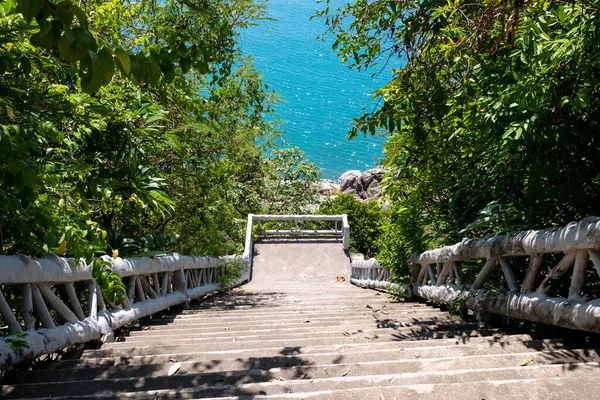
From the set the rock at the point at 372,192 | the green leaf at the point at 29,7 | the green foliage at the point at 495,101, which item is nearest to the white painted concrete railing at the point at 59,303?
the green leaf at the point at 29,7

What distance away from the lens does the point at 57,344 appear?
325cm

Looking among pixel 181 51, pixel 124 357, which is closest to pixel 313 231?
pixel 124 357

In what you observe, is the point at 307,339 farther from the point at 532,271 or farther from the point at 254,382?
the point at 532,271

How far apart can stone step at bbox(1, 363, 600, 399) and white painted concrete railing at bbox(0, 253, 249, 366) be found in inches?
15.2

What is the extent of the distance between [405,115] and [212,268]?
588cm

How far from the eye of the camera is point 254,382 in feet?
8.81

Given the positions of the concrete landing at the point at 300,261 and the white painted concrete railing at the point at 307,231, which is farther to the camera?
the white painted concrete railing at the point at 307,231

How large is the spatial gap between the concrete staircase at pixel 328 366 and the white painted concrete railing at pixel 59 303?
0.50ft

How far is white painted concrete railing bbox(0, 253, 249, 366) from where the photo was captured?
293 centimetres

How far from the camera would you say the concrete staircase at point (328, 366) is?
2.39 meters

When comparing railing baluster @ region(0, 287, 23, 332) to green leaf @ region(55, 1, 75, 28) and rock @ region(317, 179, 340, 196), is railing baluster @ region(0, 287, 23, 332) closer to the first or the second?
green leaf @ region(55, 1, 75, 28)

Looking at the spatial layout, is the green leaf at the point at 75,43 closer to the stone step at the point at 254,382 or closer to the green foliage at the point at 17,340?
the stone step at the point at 254,382

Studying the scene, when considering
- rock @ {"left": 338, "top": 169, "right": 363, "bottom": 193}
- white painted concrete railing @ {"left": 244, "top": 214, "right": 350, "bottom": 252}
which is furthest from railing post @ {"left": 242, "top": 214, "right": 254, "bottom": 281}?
rock @ {"left": 338, "top": 169, "right": 363, "bottom": 193}

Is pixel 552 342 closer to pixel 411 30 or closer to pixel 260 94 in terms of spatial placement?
pixel 411 30
